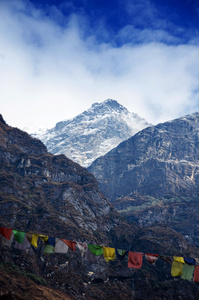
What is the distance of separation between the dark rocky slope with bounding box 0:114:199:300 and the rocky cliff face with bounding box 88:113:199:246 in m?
33.1

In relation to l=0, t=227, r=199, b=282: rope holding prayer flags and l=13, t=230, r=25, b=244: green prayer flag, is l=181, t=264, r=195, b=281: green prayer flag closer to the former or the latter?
l=0, t=227, r=199, b=282: rope holding prayer flags

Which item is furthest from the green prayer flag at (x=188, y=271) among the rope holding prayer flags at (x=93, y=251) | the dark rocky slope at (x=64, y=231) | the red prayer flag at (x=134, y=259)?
the dark rocky slope at (x=64, y=231)

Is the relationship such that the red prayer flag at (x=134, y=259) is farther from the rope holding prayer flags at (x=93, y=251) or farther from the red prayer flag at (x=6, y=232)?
the red prayer flag at (x=6, y=232)

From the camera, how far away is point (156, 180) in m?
166

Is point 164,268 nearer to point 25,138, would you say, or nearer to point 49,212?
point 49,212

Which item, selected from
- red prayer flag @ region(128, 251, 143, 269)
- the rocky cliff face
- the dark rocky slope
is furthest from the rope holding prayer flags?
the rocky cliff face

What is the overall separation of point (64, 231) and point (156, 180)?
4308 inches

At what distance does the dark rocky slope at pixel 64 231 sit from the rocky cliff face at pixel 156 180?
33070 millimetres

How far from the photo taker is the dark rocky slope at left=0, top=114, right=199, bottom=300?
48.8 m

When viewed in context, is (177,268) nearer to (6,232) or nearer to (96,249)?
(96,249)

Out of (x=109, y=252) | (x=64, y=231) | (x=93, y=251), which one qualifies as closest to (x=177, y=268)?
(x=109, y=252)

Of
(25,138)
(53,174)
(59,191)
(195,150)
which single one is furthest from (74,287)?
(195,150)

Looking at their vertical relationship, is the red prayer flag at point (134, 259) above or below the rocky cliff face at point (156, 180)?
below

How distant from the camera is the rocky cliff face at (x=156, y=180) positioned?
122188 mm
